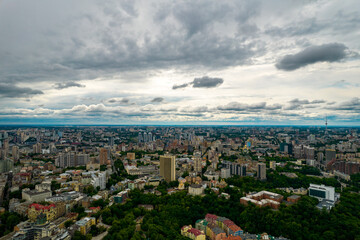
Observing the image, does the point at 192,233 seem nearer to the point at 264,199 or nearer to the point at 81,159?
the point at 264,199

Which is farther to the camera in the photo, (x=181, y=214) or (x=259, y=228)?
(x=181, y=214)

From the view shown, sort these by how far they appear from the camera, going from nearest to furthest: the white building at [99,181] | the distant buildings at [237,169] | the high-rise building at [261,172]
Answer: the white building at [99,181] → the high-rise building at [261,172] → the distant buildings at [237,169]

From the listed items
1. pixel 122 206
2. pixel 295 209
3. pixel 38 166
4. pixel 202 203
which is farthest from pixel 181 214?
pixel 38 166

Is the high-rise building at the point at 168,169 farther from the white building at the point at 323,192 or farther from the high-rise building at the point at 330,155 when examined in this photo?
the high-rise building at the point at 330,155

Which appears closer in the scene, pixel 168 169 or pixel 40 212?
pixel 40 212

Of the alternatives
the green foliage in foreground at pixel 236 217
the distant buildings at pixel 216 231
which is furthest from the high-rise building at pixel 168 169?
the distant buildings at pixel 216 231

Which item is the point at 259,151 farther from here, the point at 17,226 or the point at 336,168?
the point at 17,226

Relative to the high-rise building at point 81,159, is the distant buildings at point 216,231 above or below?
below

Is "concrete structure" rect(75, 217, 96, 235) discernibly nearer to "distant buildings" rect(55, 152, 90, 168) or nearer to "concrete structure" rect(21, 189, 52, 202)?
"concrete structure" rect(21, 189, 52, 202)

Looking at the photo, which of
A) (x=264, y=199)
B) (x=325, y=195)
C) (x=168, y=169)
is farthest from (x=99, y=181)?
(x=325, y=195)
